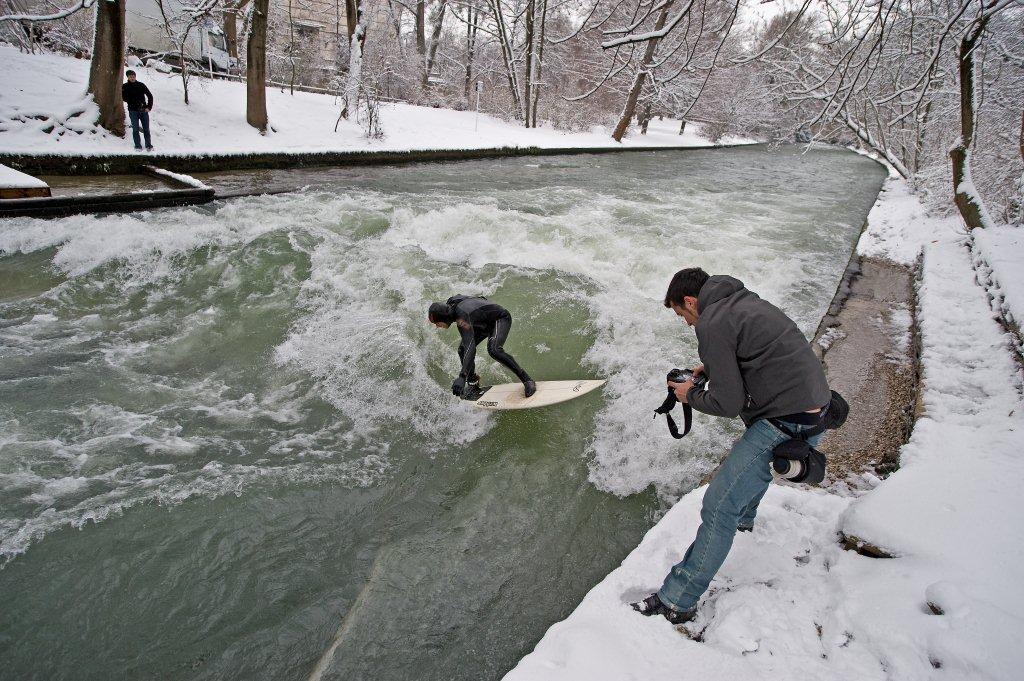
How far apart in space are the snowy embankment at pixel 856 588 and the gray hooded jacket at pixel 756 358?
41.8 inches

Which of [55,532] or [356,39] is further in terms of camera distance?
[356,39]

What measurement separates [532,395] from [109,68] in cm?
1404

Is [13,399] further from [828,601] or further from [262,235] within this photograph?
[828,601]

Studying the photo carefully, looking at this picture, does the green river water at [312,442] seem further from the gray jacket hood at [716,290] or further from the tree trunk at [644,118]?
the tree trunk at [644,118]

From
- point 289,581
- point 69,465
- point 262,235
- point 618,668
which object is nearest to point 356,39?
point 262,235

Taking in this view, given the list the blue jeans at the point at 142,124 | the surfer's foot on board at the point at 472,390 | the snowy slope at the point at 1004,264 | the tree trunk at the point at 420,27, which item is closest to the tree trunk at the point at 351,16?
the blue jeans at the point at 142,124

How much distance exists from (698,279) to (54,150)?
13438 millimetres

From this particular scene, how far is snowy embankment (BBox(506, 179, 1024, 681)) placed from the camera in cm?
226

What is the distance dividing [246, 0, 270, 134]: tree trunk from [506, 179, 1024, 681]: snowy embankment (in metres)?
17.0

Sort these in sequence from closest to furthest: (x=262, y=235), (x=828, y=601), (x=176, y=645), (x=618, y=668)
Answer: (x=618, y=668) → (x=828, y=601) → (x=176, y=645) → (x=262, y=235)

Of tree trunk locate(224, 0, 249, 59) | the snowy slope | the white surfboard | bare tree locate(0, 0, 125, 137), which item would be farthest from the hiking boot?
tree trunk locate(224, 0, 249, 59)

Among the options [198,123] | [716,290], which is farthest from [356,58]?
[716,290]

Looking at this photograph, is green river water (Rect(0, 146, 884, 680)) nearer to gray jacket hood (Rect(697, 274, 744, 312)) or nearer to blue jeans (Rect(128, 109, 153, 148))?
gray jacket hood (Rect(697, 274, 744, 312))

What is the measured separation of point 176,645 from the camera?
309 centimetres
